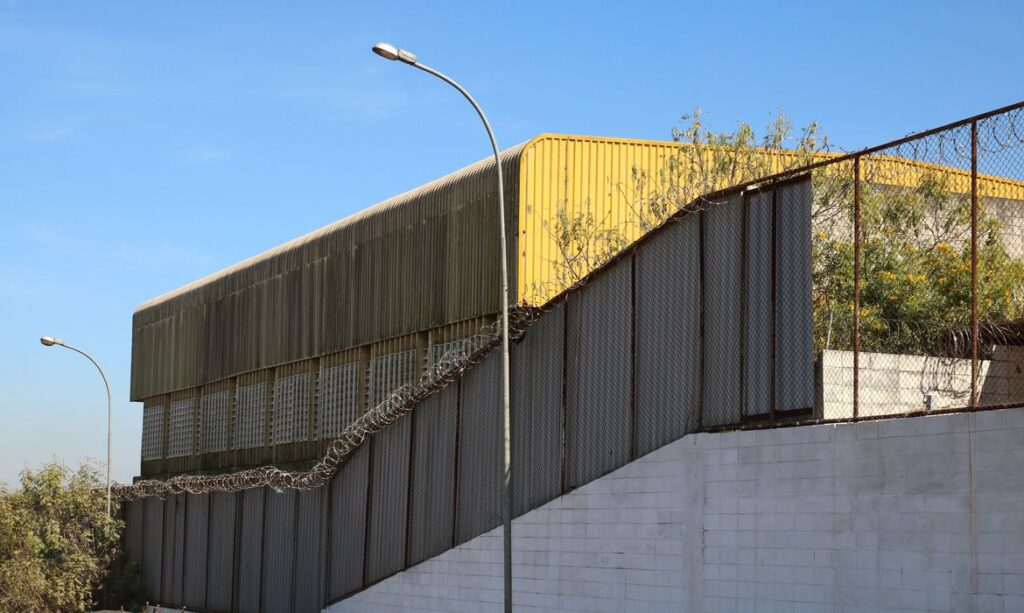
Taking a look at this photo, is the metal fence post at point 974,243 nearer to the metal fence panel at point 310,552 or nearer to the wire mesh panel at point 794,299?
the wire mesh panel at point 794,299

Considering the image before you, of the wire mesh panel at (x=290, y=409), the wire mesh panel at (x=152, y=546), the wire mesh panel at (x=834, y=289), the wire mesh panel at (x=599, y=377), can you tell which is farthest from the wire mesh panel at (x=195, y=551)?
the wire mesh panel at (x=834, y=289)

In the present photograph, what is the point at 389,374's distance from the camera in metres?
31.6

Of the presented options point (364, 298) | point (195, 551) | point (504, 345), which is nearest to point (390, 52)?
point (504, 345)

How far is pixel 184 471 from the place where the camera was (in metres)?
43.3

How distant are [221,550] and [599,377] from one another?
53.5ft

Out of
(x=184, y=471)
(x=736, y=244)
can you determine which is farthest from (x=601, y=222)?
(x=184, y=471)

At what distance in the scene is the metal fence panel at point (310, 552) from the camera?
2822cm

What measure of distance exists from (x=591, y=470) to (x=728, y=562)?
3.91m

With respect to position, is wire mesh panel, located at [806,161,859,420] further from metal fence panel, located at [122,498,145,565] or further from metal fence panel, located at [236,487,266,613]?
metal fence panel, located at [122,498,145,565]

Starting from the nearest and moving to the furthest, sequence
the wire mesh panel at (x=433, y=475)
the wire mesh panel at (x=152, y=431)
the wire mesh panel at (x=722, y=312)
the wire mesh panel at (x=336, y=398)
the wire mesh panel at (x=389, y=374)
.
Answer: the wire mesh panel at (x=722, y=312) < the wire mesh panel at (x=433, y=475) < the wire mesh panel at (x=389, y=374) < the wire mesh panel at (x=336, y=398) < the wire mesh panel at (x=152, y=431)

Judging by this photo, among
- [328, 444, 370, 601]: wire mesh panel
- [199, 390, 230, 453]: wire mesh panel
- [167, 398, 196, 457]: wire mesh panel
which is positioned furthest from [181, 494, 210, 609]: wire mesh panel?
[328, 444, 370, 601]: wire mesh panel

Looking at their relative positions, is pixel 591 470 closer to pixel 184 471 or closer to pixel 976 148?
pixel 976 148

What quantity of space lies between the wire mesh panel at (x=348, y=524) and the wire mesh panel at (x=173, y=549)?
33.2 ft

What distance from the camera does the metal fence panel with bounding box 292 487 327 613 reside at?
2822 centimetres
